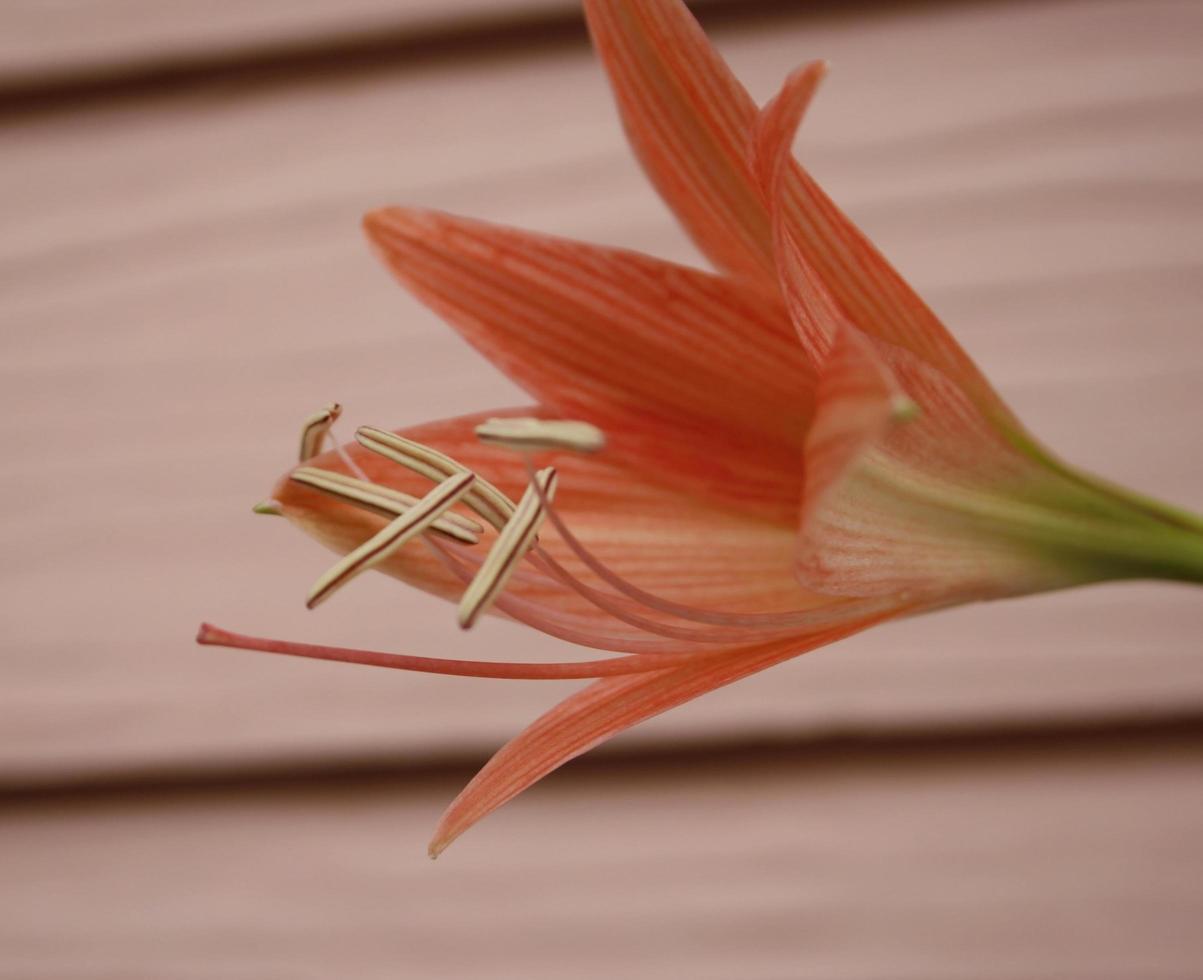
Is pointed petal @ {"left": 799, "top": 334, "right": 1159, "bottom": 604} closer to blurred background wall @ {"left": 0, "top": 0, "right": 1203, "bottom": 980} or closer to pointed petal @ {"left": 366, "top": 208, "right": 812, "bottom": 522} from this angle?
pointed petal @ {"left": 366, "top": 208, "right": 812, "bottom": 522}

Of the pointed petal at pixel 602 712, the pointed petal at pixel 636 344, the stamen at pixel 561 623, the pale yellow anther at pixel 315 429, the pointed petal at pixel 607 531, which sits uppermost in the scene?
the pointed petal at pixel 636 344

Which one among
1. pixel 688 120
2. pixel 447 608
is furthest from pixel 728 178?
pixel 447 608

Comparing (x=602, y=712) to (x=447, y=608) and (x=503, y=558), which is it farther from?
(x=447, y=608)

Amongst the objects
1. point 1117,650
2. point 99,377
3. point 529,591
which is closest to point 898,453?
point 529,591

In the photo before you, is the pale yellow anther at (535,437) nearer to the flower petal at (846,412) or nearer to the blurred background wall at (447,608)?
the flower petal at (846,412)

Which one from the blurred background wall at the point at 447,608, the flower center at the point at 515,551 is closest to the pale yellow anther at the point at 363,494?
the flower center at the point at 515,551

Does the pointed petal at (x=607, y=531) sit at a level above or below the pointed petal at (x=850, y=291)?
below
